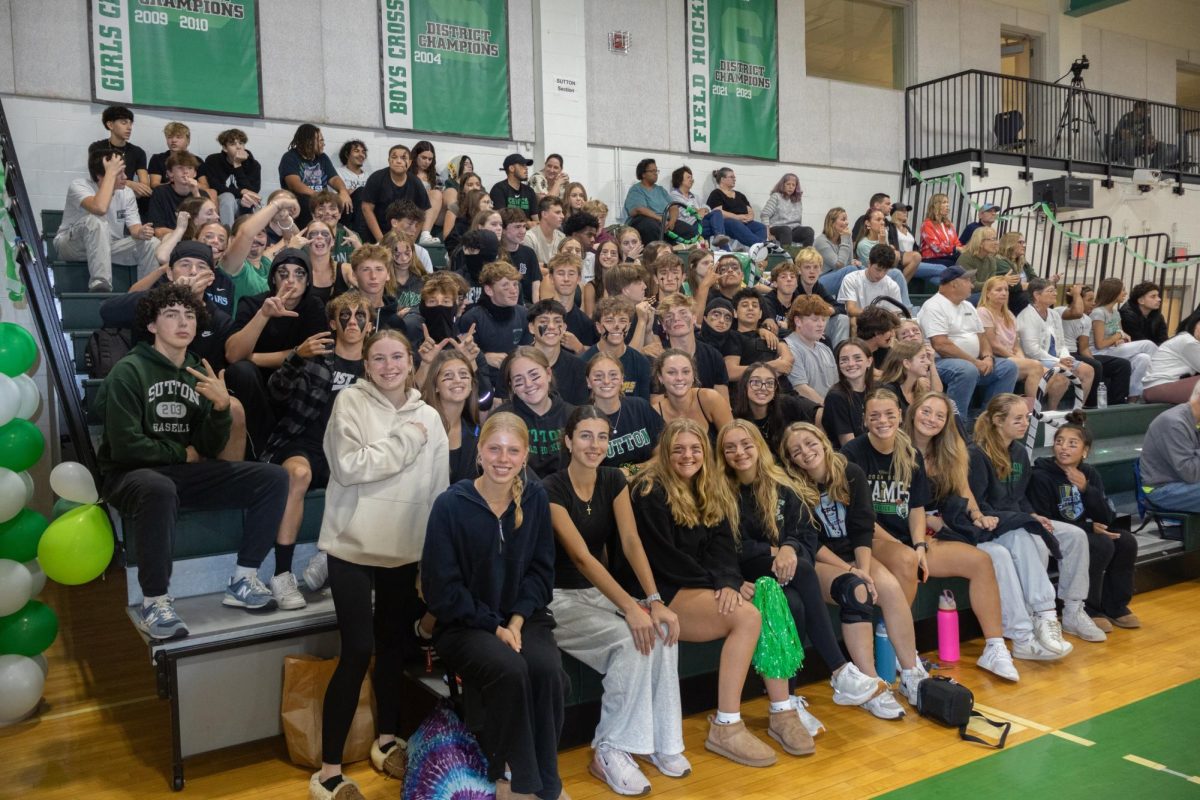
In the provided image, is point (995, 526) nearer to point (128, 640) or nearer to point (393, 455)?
point (393, 455)

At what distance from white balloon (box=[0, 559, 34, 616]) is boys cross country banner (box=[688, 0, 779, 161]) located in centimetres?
864

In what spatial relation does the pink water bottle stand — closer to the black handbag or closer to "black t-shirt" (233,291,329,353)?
the black handbag

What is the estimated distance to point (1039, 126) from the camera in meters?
13.4

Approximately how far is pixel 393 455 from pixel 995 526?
9.42ft

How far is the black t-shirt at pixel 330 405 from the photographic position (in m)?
4.04

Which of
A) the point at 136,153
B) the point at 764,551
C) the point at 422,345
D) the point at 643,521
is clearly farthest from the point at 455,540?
the point at 136,153

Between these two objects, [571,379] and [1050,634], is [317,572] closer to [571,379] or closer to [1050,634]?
[571,379]

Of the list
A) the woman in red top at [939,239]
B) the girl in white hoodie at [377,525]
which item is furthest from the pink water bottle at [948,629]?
the woman in red top at [939,239]

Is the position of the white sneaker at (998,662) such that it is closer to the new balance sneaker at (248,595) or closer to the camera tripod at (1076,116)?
the new balance sneaker at (248,595)

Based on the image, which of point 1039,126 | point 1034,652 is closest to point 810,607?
point 1034,652

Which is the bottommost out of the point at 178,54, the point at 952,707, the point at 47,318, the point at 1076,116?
the point at 952,707

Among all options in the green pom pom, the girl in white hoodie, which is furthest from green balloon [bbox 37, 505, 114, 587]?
the green pom pom

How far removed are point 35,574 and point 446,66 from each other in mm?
6813

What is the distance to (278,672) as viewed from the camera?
11.6ft
